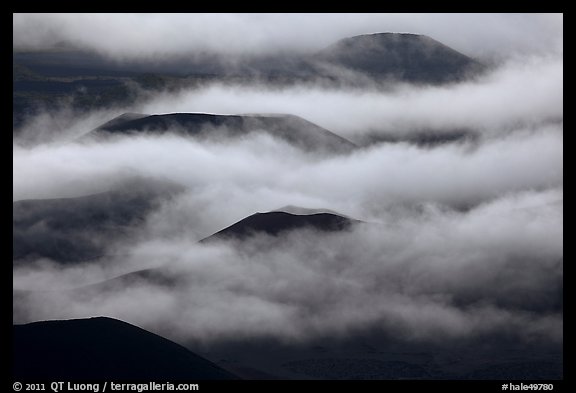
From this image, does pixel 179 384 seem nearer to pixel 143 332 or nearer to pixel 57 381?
pixel 57 381

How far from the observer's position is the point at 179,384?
30328 millimetres

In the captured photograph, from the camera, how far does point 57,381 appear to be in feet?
99.7

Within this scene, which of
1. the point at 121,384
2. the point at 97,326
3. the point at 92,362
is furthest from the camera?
the point at 97,326

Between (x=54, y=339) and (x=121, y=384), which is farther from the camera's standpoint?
(x=54, y=339)
